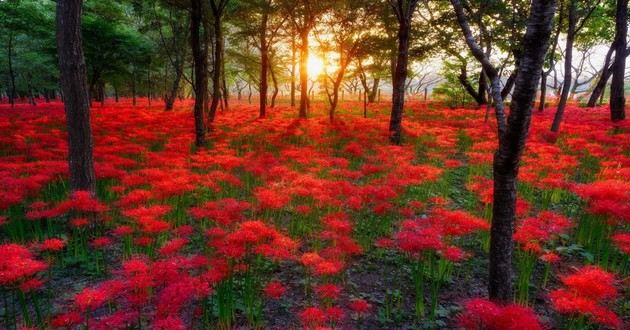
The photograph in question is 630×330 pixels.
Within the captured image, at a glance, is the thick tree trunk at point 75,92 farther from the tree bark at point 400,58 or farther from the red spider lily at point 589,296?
the tree bark at point 400,58

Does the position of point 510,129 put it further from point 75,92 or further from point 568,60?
point 568,60

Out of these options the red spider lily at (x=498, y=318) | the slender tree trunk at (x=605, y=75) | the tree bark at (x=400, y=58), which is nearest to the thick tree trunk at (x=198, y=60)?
the tree bark at (x=400, y=58)

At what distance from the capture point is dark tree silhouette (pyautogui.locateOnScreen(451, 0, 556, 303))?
345 centimetres

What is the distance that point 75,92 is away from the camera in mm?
7445

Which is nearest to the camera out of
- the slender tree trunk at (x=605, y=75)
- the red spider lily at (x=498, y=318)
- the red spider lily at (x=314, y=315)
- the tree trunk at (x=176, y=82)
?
the red spider lily at (x=498, y=318)

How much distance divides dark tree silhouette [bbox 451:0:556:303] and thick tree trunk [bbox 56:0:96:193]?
23.4ft

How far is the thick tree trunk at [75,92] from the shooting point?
708 centimetres

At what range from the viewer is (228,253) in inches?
187

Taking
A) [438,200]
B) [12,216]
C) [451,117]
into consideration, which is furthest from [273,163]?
[451,117]

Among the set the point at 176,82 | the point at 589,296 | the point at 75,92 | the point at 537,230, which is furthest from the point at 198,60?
the point at 176,82

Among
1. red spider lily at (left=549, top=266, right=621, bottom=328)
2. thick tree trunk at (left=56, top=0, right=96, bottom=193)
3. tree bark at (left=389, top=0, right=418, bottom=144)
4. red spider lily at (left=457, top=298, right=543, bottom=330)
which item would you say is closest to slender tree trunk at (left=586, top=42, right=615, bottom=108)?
tree bark at (left=389, top=0, right=418, bottom=144)

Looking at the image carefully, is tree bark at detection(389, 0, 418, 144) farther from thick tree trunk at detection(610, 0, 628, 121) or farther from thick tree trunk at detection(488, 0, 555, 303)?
thick tree trunk at detection(488, 0, 555, 303)

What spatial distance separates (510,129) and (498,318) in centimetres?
194

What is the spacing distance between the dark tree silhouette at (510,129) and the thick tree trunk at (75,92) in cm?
712
